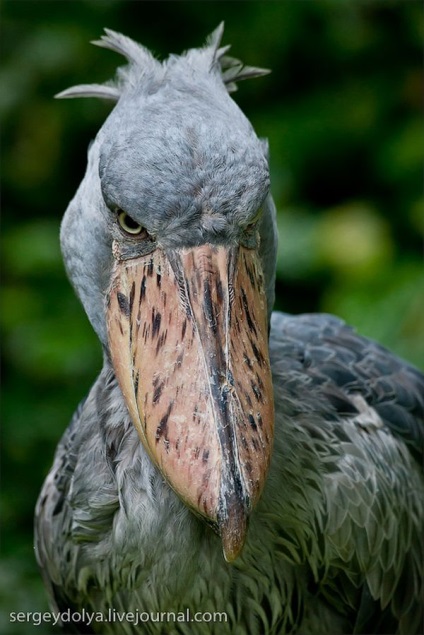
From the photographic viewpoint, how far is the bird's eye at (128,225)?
2.15 meters

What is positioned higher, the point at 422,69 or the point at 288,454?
the point at 422,69

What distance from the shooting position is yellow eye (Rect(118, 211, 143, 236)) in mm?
2148

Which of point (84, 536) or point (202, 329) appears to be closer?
point (202, 329)

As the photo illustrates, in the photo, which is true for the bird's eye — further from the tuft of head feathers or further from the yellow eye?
the tuft of head feathers

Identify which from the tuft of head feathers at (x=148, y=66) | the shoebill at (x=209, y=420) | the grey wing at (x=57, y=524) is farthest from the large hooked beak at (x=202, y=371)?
the grey wing at (x=57, y=524)

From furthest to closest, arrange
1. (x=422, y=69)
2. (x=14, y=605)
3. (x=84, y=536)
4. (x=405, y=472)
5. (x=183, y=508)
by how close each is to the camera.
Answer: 1. (x=422, y=69)
2. (x=14, y=605)
3. (x=405, y=472)
4. (x=84, y=536)
5. (x=183, y=508)

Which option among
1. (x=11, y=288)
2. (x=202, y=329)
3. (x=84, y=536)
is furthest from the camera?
(x=11, y=288)

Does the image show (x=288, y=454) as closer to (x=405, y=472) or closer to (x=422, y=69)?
(x=405, y=472)

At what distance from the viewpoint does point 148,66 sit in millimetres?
2428

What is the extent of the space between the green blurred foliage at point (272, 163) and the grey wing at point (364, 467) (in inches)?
48.3

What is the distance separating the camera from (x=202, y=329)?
2.04 m

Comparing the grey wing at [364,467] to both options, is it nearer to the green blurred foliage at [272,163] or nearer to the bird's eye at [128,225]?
the bird's eye at [128,225]

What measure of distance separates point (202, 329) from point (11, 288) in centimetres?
308

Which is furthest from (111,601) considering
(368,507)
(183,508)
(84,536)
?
(368,507)
